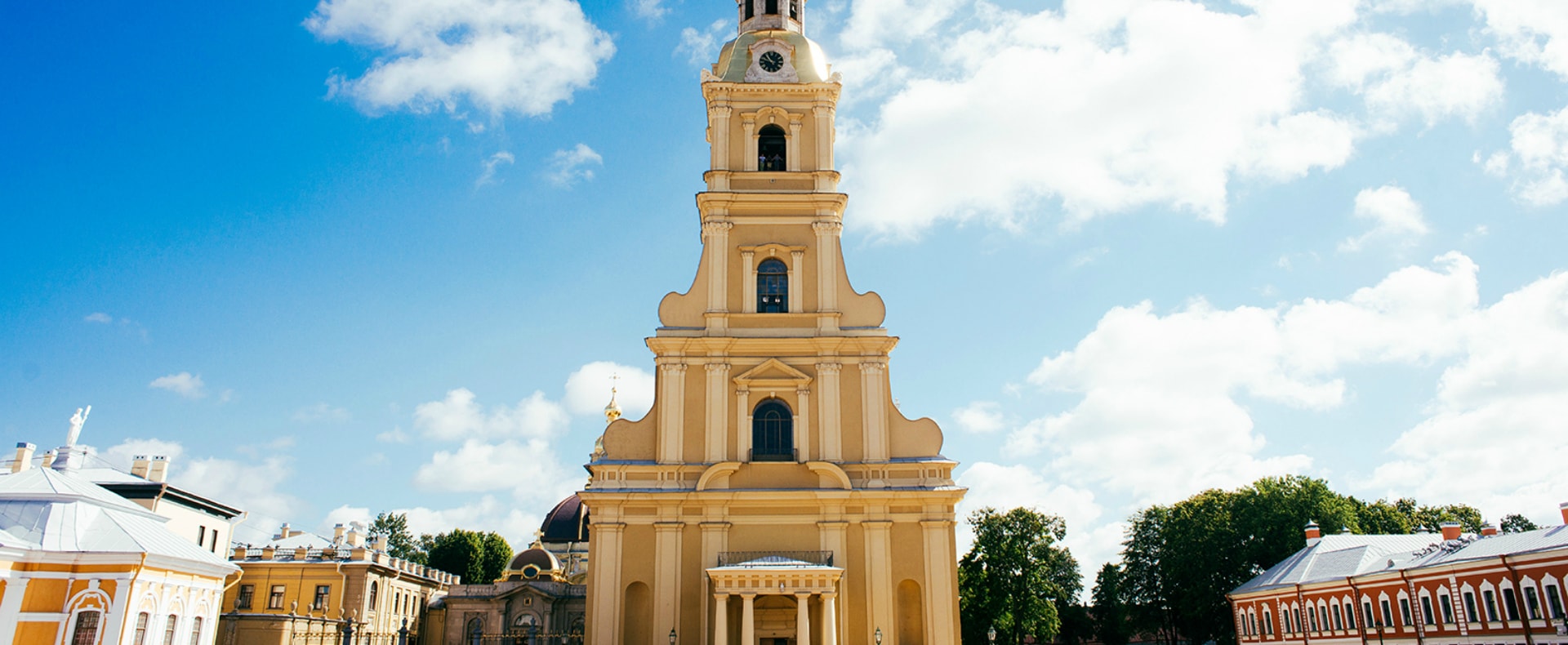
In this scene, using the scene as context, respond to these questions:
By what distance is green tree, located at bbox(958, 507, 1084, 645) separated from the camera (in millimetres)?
53344

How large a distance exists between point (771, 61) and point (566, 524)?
45954 mm

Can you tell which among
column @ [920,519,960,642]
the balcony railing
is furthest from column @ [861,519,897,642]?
the balcony railing

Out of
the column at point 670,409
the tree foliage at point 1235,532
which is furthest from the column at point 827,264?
the tree foliage at point 1235,532

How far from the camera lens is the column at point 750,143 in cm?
3344

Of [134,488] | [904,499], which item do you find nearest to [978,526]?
[904,499]

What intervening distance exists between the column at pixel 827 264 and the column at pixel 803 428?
298 cm

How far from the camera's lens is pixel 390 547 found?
8912 centimetres

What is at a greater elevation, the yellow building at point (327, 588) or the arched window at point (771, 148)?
the arched window at point (771, 148)

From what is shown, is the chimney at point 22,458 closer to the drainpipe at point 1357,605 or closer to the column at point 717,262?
the column at point 717,262

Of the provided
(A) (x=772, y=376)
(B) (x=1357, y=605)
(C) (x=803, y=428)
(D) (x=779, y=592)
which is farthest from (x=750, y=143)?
(B) (x=1357, y=605)

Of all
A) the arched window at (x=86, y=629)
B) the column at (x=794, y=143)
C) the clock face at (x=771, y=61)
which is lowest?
the arched window at (x=86, y=629)

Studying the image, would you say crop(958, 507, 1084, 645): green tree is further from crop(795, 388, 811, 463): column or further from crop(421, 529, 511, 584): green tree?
crop(421, 529, 511, 584): green tree

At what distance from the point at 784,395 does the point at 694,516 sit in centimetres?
463

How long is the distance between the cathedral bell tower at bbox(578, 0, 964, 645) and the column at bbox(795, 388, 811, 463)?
0.17ft
